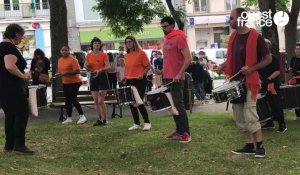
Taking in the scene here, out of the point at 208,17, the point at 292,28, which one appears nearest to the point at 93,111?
the point at 292,28

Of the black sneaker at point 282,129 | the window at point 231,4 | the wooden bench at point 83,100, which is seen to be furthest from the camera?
the window at point 231,4

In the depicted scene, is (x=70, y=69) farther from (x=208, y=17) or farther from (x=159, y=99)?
(x=208, y=17)

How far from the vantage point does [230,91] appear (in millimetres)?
6613

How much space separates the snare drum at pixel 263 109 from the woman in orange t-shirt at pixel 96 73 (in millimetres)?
3140

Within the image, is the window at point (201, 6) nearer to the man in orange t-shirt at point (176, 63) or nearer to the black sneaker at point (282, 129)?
the black sneaker at point (282, 129)

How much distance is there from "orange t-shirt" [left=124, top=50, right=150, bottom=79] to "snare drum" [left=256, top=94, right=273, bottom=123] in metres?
2.05

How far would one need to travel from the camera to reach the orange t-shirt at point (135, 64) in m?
9.02

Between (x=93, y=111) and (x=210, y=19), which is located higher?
(x=210, y=19)

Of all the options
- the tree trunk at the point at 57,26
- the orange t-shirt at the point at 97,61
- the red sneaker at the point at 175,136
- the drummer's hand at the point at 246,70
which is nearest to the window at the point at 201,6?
the tree trunk at the point at 57,26

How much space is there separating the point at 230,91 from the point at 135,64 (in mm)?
2759

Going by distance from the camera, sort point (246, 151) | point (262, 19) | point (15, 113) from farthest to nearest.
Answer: point (262, 19) < point (15, 113) < point (246, 151)

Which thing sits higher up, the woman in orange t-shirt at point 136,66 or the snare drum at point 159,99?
the woman in orange t-shirt at point 136,66

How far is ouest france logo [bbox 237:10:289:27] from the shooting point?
684 centimetres

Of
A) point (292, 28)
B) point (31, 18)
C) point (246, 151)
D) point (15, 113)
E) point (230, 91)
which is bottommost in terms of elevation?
point (246, 151)
